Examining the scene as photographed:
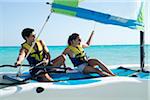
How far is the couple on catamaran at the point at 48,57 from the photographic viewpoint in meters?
2.63

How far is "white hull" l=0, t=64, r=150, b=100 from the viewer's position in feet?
7.67

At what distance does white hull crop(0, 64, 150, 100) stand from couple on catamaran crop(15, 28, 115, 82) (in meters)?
0.20

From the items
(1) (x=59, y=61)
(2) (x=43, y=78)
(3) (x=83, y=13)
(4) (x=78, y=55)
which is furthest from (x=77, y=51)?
(2) (x=43, y=78)

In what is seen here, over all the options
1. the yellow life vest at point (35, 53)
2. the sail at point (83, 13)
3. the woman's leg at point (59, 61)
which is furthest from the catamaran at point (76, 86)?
the yellow life vest at point (35, 53)

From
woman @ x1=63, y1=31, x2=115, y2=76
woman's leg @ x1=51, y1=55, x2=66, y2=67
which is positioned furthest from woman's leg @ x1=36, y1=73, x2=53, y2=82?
woman @ x1=63, y1=31, x2=115, y2=76

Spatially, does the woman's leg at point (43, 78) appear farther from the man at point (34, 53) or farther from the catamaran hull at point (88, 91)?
the catamaran hull at point (88, 91)

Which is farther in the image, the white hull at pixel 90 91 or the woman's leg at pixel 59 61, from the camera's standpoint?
the woman's leg at pixel 59 61

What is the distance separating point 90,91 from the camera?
2.45 meters

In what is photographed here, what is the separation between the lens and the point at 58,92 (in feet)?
7.87

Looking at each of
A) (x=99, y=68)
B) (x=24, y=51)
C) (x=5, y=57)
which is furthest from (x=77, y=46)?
(x=5, y=57)

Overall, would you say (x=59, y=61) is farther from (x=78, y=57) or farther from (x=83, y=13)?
(x=83, y=13)

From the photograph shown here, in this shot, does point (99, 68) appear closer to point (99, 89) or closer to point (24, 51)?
point (99, 89)

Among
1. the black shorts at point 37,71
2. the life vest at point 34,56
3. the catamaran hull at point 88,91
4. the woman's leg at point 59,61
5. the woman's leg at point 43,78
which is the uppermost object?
the life vest at point 34,56

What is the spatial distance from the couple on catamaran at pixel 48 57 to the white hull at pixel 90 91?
20 cm
